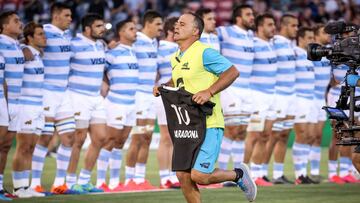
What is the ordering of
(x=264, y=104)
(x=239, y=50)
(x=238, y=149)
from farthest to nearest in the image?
(x=264, y=104) < (x=238, y=149) < (x=239, y=50)

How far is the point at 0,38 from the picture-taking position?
15.2 m

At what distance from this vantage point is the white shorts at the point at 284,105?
18.6 m

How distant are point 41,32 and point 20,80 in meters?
0.89

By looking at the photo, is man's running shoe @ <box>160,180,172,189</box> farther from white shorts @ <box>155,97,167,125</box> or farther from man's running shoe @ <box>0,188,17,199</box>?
man's running shoe @ <box>0,188,17,199</box>

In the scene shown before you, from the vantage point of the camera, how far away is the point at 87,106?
16.3 m

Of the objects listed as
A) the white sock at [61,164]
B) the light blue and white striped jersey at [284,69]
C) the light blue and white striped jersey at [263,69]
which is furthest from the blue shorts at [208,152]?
the light blue and white striped jersey at [284,69]

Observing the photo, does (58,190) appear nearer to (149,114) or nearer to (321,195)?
(149,114)

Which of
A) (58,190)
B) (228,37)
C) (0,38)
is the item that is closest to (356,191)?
(228,37)

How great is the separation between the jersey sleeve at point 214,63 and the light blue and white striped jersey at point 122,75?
194 inches

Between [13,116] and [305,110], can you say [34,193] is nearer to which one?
[13,116]

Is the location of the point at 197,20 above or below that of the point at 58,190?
above

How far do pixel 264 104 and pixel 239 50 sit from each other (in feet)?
3.57

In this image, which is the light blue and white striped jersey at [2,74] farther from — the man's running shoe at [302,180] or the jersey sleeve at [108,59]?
the man's running shoe at [302,180]

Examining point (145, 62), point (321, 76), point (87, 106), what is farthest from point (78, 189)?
point (321, 76)
